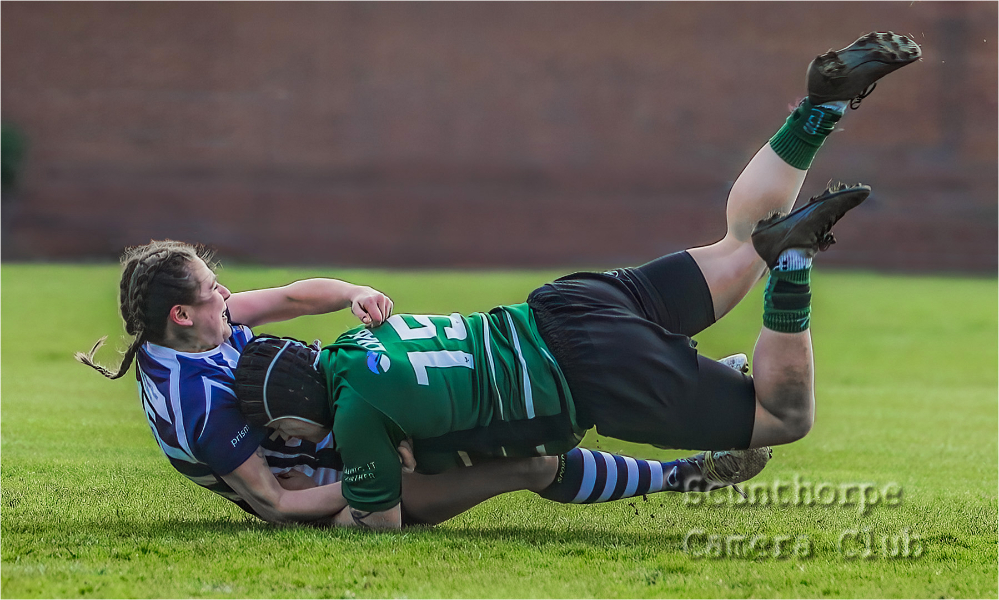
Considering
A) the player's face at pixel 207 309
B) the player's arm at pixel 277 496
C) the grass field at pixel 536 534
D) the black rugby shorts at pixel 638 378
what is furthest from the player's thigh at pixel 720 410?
the player's face at pixel 207 309

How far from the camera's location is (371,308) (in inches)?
121

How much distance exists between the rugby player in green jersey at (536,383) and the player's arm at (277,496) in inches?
2.5

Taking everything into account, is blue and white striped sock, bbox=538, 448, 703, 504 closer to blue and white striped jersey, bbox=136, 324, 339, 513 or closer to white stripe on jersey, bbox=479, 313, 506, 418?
white stripe on jersey, bbox=479, 313, 506, 418

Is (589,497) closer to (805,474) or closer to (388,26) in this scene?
(805,474)

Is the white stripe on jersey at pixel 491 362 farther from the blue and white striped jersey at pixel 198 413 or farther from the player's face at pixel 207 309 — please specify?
the player's face at pixel 207 309

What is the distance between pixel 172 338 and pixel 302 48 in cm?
3521

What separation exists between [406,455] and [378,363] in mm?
293

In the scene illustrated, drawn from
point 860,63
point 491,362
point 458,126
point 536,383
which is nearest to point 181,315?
point 491,362

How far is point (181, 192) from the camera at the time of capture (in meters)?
35.1

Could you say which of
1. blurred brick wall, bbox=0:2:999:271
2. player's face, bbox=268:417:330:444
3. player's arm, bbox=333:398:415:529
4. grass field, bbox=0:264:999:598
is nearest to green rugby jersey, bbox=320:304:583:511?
player's arm, bbox=333:398:415:529

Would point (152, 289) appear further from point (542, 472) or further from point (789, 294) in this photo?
point (789, 294)

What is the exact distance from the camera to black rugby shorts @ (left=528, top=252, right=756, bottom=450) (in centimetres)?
296

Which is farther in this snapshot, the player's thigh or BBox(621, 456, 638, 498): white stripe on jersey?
BBox(621, 456, 638, 498): white stripe on jersey

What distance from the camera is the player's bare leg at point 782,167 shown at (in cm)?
325
